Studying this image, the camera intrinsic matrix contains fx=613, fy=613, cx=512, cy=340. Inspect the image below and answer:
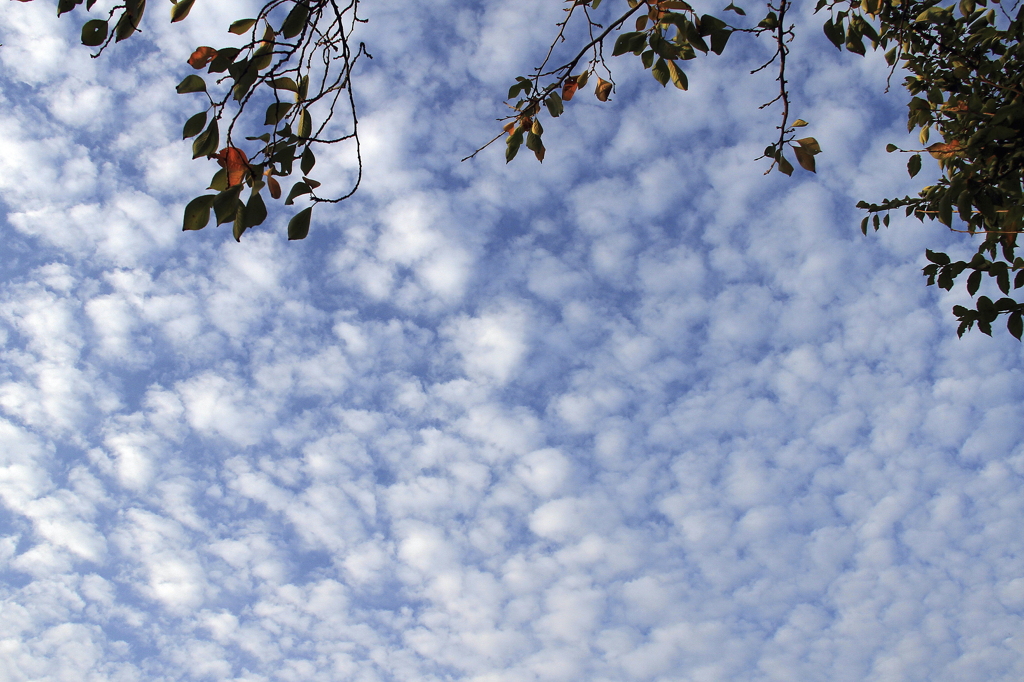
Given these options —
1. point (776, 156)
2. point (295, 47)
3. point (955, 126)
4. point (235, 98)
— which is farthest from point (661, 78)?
point (955, 126)

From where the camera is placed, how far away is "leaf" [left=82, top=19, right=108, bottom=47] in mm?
1858

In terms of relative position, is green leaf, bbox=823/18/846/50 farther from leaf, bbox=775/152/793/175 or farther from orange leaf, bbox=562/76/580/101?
orange leaf, bbox=562/76/580/101

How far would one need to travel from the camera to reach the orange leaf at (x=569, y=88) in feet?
10.0

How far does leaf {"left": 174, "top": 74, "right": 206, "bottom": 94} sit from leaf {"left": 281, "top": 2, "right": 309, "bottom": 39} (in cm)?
32

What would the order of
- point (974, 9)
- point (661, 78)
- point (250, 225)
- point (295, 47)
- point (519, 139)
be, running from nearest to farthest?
1. point (250, 225)
2. point (295, 47)
3. point (661, 78)
4. point (519, 139)
5. point (974, 9)

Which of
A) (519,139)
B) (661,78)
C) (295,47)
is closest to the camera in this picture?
(295,47)

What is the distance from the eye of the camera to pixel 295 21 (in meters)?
1.89

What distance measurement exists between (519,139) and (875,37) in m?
2.36

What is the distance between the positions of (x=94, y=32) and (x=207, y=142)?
0.61m

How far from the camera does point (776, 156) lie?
2.97 metres

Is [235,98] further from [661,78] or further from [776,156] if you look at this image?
[776,156]

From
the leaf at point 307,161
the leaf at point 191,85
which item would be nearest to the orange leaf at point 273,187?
the leaf at point 307,161

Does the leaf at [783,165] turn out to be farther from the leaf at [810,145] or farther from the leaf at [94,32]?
the leaf at [94,32]

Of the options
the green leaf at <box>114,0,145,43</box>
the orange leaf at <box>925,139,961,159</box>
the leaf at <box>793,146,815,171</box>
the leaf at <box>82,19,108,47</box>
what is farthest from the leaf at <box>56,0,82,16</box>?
the orange leaf at <box>925,139,961,159</box>
